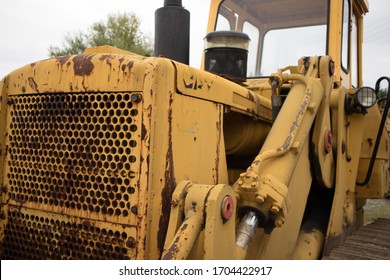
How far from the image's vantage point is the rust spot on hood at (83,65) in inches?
72.5

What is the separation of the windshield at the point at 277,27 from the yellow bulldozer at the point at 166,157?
0.80 meters

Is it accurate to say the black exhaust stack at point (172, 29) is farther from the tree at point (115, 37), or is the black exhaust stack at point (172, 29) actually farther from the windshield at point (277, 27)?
the tree at point (115, 37)

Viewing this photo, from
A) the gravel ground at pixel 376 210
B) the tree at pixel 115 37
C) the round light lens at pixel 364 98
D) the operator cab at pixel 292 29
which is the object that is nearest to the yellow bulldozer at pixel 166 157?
the round light lens at pixel 364 98

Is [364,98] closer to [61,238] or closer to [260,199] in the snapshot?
[260,199]

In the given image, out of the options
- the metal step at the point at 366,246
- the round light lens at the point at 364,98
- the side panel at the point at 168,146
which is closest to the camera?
the side panel at the point at 168,146

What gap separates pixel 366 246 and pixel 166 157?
1734 millimetres

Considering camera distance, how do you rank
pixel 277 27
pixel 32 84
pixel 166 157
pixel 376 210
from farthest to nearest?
pixel 376 210 → pixel 277 27 → pixel 32 84 → pixel 166 157

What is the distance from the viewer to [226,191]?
1723mm

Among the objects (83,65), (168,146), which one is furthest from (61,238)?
(83,65)

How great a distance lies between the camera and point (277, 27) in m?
3.73

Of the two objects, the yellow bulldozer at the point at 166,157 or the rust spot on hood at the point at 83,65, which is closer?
the yellow bulldozer at the point at 166,157

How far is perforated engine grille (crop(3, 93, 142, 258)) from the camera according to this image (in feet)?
5.70

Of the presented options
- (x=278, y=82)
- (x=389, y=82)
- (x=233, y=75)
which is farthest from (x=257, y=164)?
(x=389, y=82)

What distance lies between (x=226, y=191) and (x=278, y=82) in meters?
1.01
